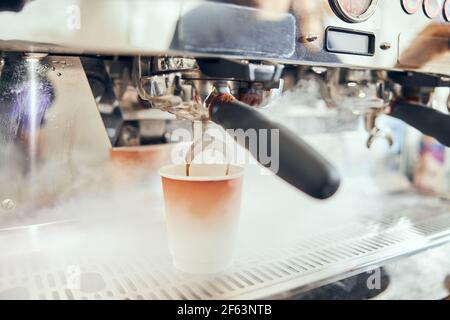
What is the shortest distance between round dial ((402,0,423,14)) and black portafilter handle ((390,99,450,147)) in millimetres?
169

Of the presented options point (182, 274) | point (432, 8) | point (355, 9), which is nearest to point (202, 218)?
point (182, 274)

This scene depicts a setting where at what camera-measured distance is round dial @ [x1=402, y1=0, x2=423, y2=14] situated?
25.1 inches

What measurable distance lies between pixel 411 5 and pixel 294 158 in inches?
14.3

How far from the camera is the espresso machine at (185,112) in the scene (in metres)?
0.44

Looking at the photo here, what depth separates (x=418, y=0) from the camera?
65 cm

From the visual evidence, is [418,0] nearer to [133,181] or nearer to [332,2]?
[332,2]

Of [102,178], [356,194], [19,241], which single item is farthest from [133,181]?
[356,194]

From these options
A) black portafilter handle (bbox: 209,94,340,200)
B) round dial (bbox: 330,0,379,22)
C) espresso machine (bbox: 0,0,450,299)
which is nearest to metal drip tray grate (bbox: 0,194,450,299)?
espresso machine (bbox: 0,0,450,299)

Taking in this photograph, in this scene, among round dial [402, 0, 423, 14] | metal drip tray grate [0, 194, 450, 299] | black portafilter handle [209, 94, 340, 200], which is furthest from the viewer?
round dial [402, 0, 423, 14]

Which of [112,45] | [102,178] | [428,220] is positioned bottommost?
[428,220]

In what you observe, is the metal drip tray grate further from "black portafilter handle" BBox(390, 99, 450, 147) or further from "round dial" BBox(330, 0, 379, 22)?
"round dial" BBox(330, 0, 379, 22)

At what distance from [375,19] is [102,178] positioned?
0.49 m

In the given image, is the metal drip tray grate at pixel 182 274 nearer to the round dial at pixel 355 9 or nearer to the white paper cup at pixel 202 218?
the white paper cup at pixel 202 218

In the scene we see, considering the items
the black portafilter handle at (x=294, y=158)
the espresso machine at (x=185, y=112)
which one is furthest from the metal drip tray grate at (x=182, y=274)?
the black portafilter handle at (x=294, y=158)
